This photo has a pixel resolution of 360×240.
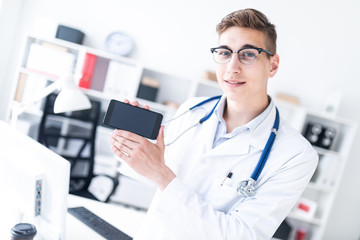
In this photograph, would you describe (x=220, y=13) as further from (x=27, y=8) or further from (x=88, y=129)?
(x=27, y=8)

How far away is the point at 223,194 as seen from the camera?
1.20 m

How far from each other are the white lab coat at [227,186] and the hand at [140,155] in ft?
0.18

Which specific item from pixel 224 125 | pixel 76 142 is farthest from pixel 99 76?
pixel 224 125

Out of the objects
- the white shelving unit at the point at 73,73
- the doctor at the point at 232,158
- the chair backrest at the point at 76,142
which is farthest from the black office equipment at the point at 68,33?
the doctor at the point at 232,158

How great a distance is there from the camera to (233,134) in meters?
1.30

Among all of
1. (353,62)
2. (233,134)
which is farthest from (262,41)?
(353,62)

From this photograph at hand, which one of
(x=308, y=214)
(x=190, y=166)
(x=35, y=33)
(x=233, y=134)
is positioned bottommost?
(x=308, y=214)

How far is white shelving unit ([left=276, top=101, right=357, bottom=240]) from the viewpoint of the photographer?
2.87 metres

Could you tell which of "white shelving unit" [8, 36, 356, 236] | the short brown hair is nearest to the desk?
the short brown hair

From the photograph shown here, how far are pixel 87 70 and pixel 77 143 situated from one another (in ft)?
2.44

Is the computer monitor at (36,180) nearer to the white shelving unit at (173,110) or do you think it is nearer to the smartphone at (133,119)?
the smartphone at (133,119)

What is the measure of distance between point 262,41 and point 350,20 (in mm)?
2451

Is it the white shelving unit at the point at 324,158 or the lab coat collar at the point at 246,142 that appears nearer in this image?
the lab coat collar at the point at 246,142

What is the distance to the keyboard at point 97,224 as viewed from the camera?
1.28 meters
